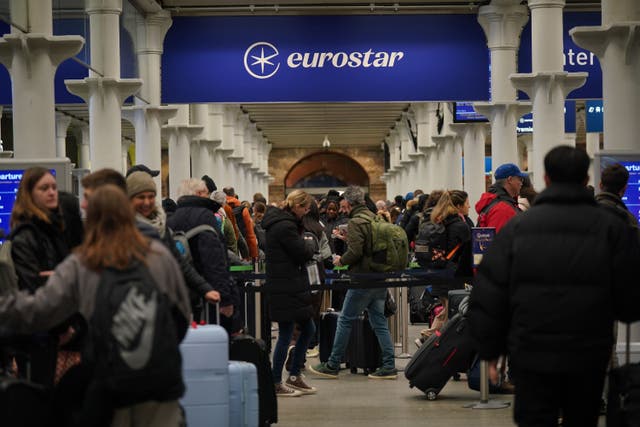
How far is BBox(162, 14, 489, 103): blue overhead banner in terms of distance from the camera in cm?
2159

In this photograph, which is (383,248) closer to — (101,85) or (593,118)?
(101,85)

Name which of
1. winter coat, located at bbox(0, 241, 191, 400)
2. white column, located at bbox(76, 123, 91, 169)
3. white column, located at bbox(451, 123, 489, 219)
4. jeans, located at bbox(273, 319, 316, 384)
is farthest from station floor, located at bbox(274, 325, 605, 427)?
white column, located at bbox(76, 123, 91, 169)

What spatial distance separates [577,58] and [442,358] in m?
12.2

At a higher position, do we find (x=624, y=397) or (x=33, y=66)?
(x=33, y=66)

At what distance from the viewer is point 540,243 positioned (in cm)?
527

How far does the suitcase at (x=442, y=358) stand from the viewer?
966 centimetres

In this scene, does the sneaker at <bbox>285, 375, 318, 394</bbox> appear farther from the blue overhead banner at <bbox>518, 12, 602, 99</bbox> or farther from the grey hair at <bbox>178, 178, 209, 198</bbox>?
the blue overhead banner at <bbox>518, 12, 602, 99</bbox>

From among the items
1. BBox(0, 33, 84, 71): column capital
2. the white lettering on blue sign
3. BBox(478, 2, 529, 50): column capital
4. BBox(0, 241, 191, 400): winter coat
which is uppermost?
BBox(478, 2, 529, 50): column capital

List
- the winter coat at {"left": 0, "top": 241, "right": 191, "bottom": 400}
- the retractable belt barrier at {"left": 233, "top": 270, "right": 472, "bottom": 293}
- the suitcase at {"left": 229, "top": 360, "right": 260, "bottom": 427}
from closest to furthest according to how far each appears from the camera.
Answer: the winter coat at {"left": 0, "top": 241, "right": 191, "bottom": 400}, the suitcase at {"left": 229, "top": 360, "right": 260, "bottom": 427}, the retractable belt barrier at {"left": 233, "top": 270, "right": 472, "bottom": 293}

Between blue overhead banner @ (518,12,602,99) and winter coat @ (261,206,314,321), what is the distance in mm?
11609

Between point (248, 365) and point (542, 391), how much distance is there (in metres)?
2.31

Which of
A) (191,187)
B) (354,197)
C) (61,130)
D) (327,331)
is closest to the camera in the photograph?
(191,187)

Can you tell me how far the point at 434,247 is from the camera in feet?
39.3

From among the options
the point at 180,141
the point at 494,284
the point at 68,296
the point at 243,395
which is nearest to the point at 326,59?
the point at 180,141
